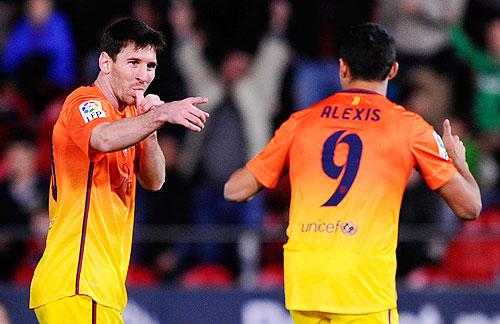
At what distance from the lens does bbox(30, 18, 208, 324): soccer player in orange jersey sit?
5387 millimetres

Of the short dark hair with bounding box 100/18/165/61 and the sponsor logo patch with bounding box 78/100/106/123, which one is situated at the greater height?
the short dark hair with bounding box 100/18/165/61

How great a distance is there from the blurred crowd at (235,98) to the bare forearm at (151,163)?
12.4 ft

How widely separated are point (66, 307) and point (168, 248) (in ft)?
15.4

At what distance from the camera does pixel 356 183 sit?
5.80 meters

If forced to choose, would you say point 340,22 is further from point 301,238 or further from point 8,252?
point 301,238

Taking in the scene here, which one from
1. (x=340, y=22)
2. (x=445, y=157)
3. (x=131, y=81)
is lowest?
(x=445, y=157)

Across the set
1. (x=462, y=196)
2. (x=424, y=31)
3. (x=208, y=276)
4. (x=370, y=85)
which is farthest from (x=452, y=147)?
(x=424, y=31)

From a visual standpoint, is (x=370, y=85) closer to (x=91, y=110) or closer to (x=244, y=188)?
(x=244, y=188)

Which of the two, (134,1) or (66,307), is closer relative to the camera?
(66,307)

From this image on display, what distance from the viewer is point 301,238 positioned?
584cm

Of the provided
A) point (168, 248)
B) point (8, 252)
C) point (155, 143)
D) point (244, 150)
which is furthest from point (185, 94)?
point (155, 143)

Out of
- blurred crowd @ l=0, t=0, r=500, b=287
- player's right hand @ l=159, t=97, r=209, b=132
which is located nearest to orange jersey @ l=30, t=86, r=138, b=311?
player's right hand @ l=159, t=97, r=209, b=132

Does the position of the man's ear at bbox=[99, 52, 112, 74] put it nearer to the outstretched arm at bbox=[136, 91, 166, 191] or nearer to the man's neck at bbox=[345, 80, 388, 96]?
the outstretched arm at bbox=[136, 91, 166, 191]

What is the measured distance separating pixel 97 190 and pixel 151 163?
446mm
